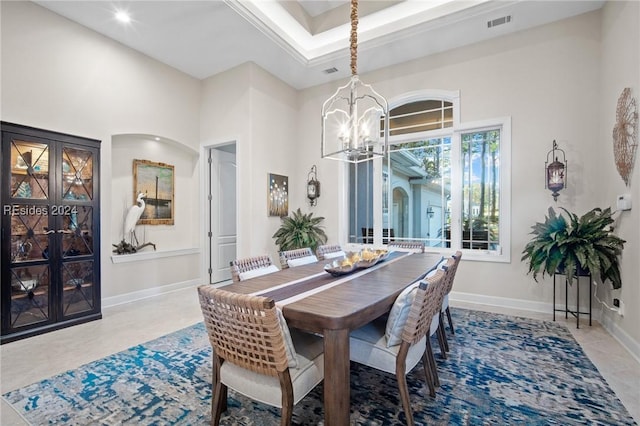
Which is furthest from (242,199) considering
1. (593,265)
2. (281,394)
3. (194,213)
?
(593,265)

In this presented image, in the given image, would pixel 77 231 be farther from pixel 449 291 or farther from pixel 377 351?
pixel 449 291

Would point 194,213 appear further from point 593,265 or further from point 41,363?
point 593,265

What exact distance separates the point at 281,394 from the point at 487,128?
447cm

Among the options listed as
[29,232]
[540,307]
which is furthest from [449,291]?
[29,232]

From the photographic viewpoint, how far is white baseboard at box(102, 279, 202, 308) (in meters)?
4.37

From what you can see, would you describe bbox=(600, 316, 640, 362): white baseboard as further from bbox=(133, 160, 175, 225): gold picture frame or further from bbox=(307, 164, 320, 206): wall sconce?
bbox=(133, 160, 175, 225): gold picture frame

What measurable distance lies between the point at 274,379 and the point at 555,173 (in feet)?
13.3

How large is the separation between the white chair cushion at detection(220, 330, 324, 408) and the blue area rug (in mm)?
444

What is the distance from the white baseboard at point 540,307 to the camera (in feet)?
9.40

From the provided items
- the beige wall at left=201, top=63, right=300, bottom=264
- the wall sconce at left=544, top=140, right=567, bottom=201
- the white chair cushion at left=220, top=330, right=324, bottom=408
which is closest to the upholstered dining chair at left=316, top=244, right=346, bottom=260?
the white chair cushion at left=220, top=330, right=324, bottom=408

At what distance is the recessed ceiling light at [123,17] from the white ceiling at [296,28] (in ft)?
0.20

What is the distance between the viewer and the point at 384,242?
211 inches

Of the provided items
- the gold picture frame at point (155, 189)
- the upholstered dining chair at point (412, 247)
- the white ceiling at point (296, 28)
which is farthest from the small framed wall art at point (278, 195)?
the upholstered dining chair at point (412, 247)

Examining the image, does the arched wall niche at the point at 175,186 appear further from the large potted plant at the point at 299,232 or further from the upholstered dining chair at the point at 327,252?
the upholstered dining chair at the point at 327,252
